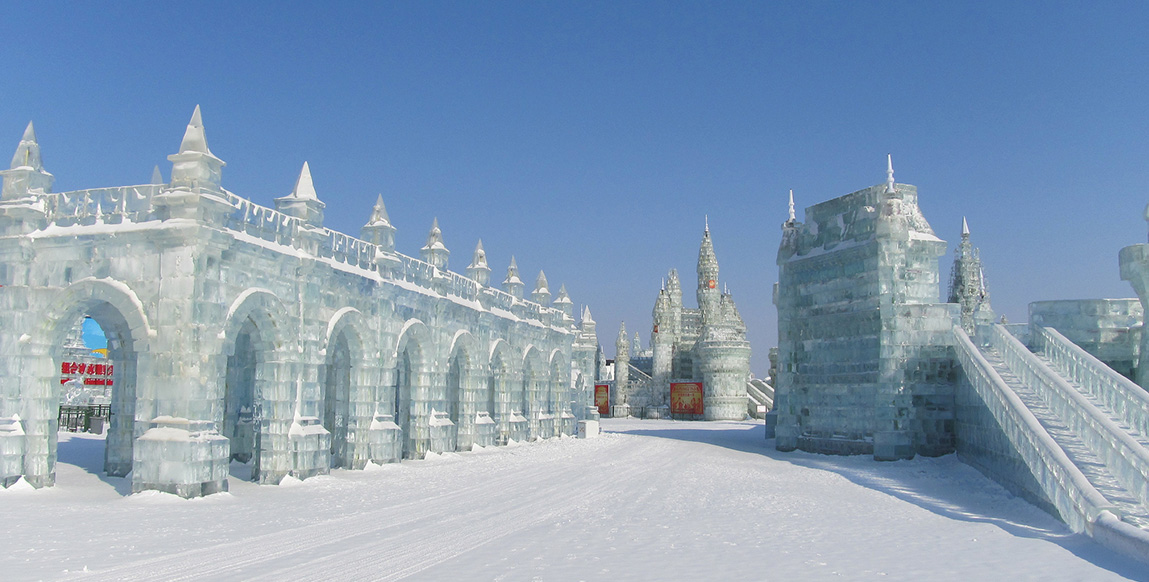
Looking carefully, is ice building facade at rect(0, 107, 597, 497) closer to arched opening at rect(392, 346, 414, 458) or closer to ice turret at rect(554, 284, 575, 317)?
arched opening at rect(392, 346, 414, 458)

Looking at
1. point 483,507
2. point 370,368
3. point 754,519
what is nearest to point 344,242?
point 370,368

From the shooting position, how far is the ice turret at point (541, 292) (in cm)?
3506

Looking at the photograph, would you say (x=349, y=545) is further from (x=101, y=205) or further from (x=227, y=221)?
(x=101, y=205)

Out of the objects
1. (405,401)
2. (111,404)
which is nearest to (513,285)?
(405,401)

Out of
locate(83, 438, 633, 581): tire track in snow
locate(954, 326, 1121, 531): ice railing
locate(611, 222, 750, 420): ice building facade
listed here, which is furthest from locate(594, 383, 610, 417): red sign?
locate(83, 438, 633, 581): tire track in snow

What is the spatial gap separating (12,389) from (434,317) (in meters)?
10.2

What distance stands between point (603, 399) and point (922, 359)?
40.1m

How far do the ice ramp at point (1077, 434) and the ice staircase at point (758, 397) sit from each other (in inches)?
1484

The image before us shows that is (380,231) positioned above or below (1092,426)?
above

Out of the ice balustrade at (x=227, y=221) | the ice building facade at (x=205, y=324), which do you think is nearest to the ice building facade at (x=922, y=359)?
the ice building facade at (x=205, y=324)

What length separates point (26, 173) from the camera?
14977 mm

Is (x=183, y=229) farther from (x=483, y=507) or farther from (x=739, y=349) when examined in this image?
(x=739, y=349)

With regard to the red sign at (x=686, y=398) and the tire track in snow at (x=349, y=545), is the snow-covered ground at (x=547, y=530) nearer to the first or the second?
the tire track in snow at (x=349, y=545)

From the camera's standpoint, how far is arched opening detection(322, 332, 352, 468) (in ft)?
61.1
